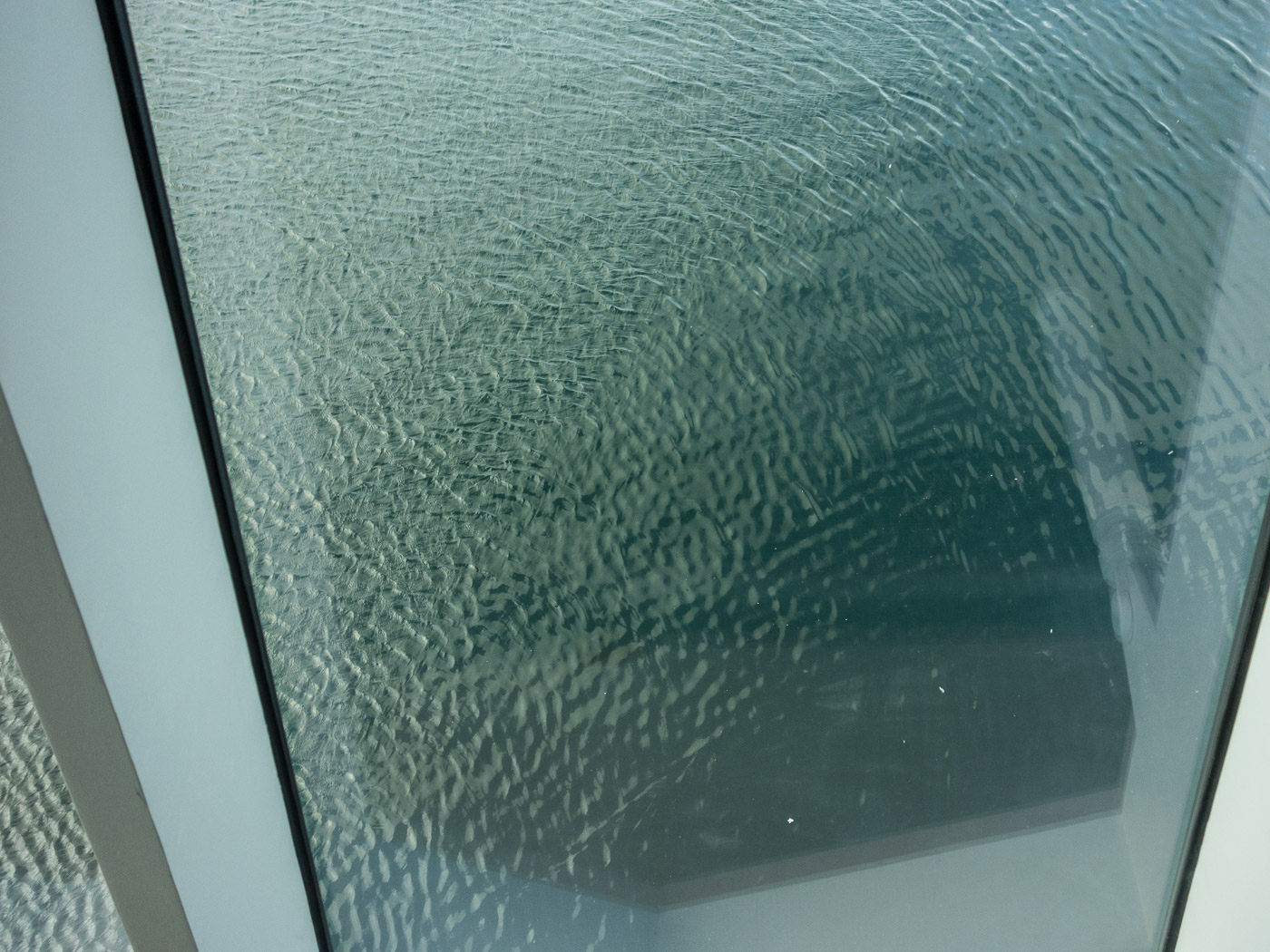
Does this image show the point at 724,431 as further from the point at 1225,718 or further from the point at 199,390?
the point at 1225,718

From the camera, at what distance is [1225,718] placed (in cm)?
86

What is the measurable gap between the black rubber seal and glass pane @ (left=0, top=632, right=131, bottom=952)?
1007mm

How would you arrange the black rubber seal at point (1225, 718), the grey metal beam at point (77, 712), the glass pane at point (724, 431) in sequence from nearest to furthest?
1. the grey metal beam at point (77, 712)
2. the glass pane at point (724, 431)
3. the black rubber seal at point (1225, 718)

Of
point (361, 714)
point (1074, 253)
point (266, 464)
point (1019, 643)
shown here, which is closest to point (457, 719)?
point (361, 714)

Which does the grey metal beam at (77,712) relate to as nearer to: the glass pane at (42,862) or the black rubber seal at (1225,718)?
the glass pane at (42,862)

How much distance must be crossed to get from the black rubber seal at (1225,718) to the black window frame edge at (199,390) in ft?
2.80

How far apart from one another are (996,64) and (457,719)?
724 millimetres

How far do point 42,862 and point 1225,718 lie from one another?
109 cm

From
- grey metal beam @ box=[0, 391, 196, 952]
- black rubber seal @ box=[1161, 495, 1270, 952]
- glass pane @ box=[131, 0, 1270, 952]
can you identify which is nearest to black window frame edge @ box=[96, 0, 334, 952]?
glass pane @ box=[131, 0, 1270, 952]

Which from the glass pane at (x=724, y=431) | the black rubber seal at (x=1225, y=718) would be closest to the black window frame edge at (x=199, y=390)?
the glass pane at (x=724, y=431)

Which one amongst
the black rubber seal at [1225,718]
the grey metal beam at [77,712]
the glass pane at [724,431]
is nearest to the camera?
the grey metal beam at [77,712]

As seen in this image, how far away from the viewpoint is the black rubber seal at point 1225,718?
0.83 m

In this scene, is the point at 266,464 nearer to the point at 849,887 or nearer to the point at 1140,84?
the point at 849,887

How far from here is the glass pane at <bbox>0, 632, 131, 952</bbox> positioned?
2.44 ft
